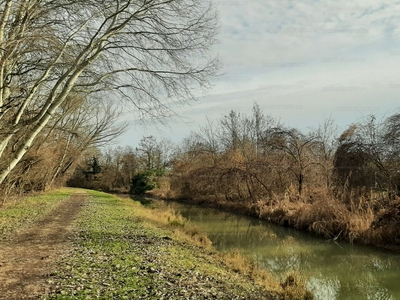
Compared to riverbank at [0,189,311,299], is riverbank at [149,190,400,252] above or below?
above

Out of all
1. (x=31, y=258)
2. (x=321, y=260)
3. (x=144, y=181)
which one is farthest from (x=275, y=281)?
(x=144, y=181)

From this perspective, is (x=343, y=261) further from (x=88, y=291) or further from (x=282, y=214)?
(x=88, y=291)

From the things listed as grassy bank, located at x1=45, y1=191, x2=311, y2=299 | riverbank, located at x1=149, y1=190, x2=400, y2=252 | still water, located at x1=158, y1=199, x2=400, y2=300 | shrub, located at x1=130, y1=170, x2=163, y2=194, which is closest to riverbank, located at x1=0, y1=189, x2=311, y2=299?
grassy bank, located at x1=45, y1=191, x2=311, y2=299

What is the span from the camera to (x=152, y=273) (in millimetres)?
6816

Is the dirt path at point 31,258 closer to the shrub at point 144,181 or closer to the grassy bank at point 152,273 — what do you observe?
the grassy bank at point 152,273

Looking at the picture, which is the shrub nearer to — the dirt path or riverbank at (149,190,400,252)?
riverbank at (149,190,400,252)

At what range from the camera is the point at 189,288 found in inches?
246

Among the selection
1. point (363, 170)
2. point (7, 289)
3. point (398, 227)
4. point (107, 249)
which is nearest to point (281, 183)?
point (363, 170)

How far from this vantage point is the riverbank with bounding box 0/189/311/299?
562cm

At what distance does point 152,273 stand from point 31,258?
270 cm

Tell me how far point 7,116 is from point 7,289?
6.58 metres

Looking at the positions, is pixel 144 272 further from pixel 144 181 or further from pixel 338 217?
pixel 144 181

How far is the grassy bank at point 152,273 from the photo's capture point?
222 inches

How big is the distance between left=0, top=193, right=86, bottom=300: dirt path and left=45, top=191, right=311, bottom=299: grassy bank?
0.91ft
